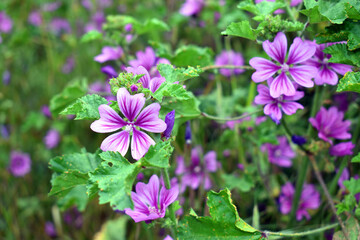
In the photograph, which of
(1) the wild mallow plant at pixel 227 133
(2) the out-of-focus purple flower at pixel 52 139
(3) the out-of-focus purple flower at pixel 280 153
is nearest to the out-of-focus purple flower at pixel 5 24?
(2) the out-of-focus purple flower at pixel 52 139

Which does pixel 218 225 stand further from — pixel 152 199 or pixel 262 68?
pixel 262 68

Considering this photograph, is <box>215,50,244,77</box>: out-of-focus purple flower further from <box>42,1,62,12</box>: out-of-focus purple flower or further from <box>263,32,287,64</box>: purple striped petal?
<box>42,1,62,12</box>: out-of-focus purple flower

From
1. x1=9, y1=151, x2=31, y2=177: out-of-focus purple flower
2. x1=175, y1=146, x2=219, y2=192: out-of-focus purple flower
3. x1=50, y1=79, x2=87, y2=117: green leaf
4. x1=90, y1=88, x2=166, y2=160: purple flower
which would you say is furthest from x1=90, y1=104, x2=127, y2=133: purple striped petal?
x1=9, y1=151, x2=31, y2=177: out-of-focus purple flower

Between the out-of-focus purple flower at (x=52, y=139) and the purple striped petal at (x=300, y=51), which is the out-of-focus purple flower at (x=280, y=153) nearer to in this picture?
the purple striped petal at (x=300, y=51)

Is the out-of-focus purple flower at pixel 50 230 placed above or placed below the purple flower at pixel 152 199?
below

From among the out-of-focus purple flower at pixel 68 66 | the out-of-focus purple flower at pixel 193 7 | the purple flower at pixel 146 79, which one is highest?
the out-of-focus purple flower at pixel 193 7

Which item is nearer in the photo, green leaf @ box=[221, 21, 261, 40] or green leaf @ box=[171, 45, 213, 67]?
green leaf @ box=[221, 21, 261, 40]
